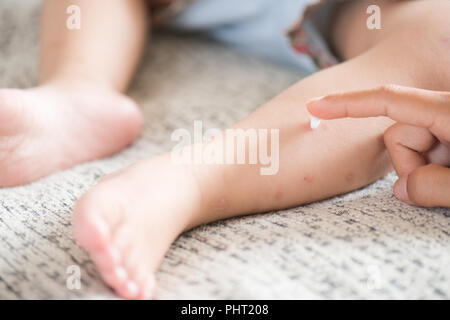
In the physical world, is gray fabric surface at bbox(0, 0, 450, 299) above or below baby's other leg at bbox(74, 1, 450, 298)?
below

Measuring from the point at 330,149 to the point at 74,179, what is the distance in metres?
0.28

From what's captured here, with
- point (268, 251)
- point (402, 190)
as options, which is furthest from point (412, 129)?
point (268, 251)

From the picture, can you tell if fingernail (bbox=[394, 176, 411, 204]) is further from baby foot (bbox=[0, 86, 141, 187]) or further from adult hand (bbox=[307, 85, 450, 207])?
baby foot (bbox=[0, 86, 141, 187])

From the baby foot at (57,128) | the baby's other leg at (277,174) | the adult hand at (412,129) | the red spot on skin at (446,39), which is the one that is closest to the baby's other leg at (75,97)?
the baby foot at (57,128)

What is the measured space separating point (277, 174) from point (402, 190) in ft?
0.42

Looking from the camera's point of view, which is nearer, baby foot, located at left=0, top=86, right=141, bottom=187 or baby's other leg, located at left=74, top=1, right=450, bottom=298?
baby's other leg, located at left=74, top=1, right=450, bottom=298

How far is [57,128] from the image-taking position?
610mm

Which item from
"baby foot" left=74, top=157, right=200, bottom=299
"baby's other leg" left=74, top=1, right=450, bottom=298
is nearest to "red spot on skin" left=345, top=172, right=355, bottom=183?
"baby's other leg" left=74, top=1, right=450, bottom=298

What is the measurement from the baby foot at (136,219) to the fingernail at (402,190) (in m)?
0.21

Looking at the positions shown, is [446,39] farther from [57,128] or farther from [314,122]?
[57,128]

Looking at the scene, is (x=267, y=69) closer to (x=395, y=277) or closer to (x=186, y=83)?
(x=186, y=83)

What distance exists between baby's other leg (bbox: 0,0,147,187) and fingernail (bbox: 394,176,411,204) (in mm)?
342

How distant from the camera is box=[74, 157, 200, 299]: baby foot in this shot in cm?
40

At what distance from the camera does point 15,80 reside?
79 cm
